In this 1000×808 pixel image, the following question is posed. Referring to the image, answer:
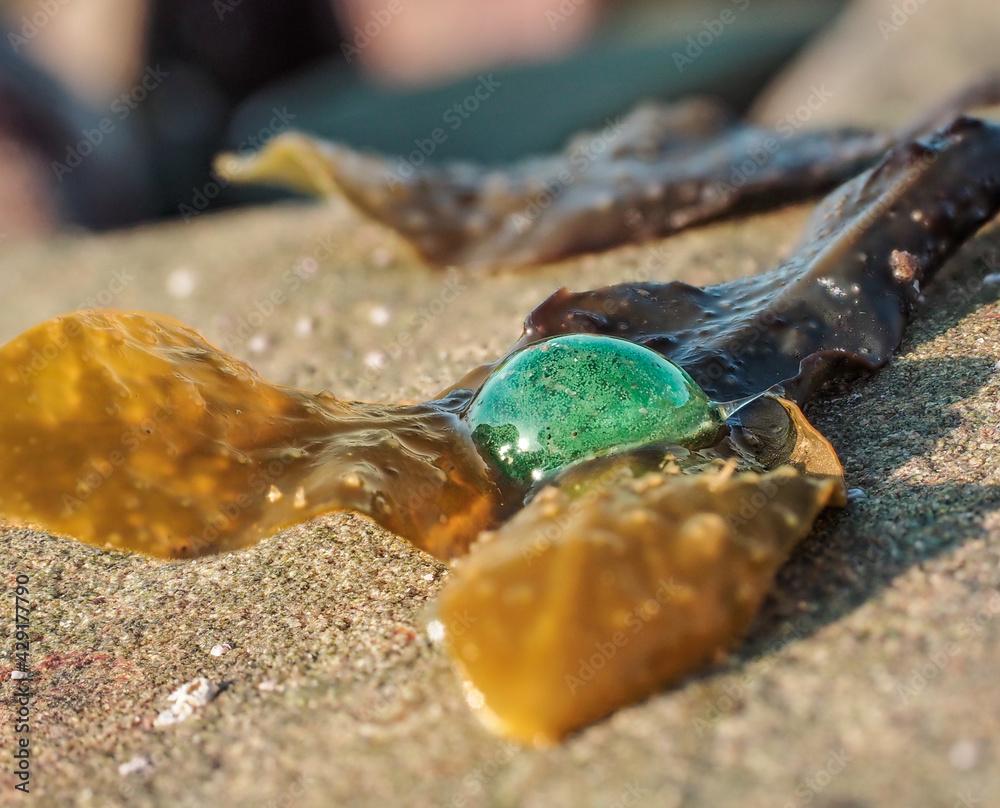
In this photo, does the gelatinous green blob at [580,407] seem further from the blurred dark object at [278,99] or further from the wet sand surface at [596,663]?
the blurred dark object at [278,99]

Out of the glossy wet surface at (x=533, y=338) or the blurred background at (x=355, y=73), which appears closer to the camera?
the glossy wet surface at (x=533, y=338)

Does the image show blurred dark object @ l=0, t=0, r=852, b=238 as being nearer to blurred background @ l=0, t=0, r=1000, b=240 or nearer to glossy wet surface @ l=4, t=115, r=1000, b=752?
blurred background @ l=0, t=0, r=1000, b=240

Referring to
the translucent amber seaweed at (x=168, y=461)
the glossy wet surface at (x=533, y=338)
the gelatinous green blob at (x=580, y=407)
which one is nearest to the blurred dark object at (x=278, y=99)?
the glossy wet surface at (x=533, y=338)

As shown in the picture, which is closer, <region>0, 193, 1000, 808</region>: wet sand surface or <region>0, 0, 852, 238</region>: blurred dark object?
<region>0, 193, 1000, 808</region>: wet sand surface

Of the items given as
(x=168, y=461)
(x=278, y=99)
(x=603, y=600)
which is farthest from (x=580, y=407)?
(x=278, y=99)

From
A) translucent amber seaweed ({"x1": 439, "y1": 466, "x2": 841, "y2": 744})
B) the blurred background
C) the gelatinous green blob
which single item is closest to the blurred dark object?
the blurred background

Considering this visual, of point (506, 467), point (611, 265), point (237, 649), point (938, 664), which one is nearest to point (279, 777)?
point (237, 649)

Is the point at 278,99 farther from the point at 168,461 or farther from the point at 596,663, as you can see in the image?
the point at 596,663
